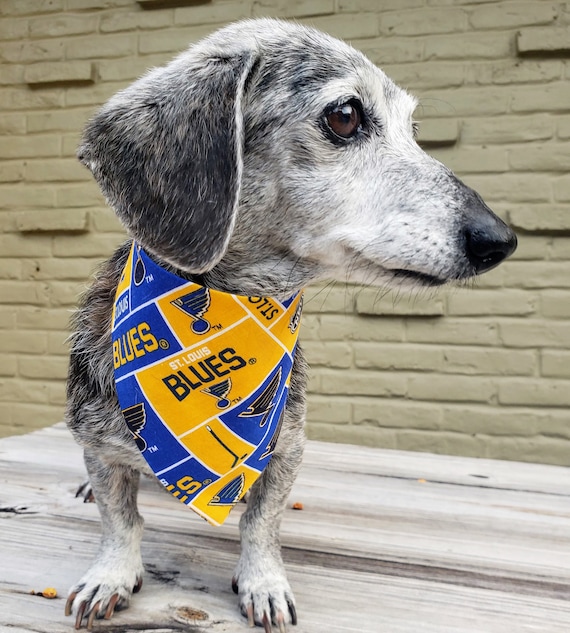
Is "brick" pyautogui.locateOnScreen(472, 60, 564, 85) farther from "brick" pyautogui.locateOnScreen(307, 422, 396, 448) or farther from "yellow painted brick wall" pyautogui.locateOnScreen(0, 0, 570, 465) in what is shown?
"brick" pyautogui.locateOnScreen(307, 422, 396, 448)

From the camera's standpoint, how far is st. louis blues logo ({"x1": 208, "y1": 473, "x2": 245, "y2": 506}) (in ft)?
3.76

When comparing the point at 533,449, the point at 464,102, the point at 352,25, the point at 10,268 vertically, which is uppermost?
the point at 352,25

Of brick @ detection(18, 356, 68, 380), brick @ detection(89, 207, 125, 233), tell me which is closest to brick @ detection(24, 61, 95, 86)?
brick @ detection(89, 207, 125, 233)

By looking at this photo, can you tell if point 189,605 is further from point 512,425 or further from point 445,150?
point 445,150

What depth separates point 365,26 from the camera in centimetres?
219

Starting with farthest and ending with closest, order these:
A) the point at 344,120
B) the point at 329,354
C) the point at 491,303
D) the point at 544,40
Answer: the point at 329,354, the point at 491,303, the point at 544,40, the point at 344,120

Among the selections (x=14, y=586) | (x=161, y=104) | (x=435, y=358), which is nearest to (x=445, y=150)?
(x=435, y=358)

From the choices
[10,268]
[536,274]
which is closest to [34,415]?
[10,268]

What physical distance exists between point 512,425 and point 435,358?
35cm

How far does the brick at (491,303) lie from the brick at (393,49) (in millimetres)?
851

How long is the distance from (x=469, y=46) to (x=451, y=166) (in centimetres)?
41

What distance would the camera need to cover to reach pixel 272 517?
120 centimetres

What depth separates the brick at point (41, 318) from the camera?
2.51 meters

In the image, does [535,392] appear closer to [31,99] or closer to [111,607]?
[111,607]
